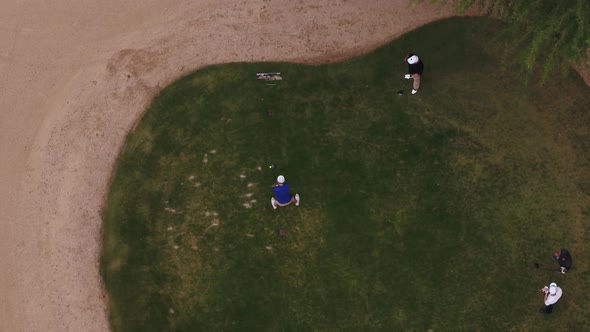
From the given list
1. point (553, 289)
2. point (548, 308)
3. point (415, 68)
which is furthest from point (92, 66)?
point (548, 308)

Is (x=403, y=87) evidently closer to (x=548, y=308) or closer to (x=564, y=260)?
(x=564, y=260)

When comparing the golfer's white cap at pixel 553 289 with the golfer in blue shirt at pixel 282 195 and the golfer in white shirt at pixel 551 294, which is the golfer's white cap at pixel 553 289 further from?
the golfer in blue shirt at pixel 282 195

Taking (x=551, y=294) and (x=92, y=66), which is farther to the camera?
(x=92, y=66)

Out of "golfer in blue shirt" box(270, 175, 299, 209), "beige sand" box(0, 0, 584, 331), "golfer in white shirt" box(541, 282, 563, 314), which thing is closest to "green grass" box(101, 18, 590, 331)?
"golfer in blue shirt" box(270, 175, 299, 209)

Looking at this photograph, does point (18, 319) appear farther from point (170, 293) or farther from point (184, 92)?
point (184, 92)

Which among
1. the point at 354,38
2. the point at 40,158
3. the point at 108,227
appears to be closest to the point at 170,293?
the point at 108,227

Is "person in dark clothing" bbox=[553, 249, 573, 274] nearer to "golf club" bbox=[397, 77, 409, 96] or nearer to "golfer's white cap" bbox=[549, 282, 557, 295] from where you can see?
"golfer's white cap" bbox=[549, 282, 557, 295]

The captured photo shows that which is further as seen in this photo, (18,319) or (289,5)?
(289,5)
